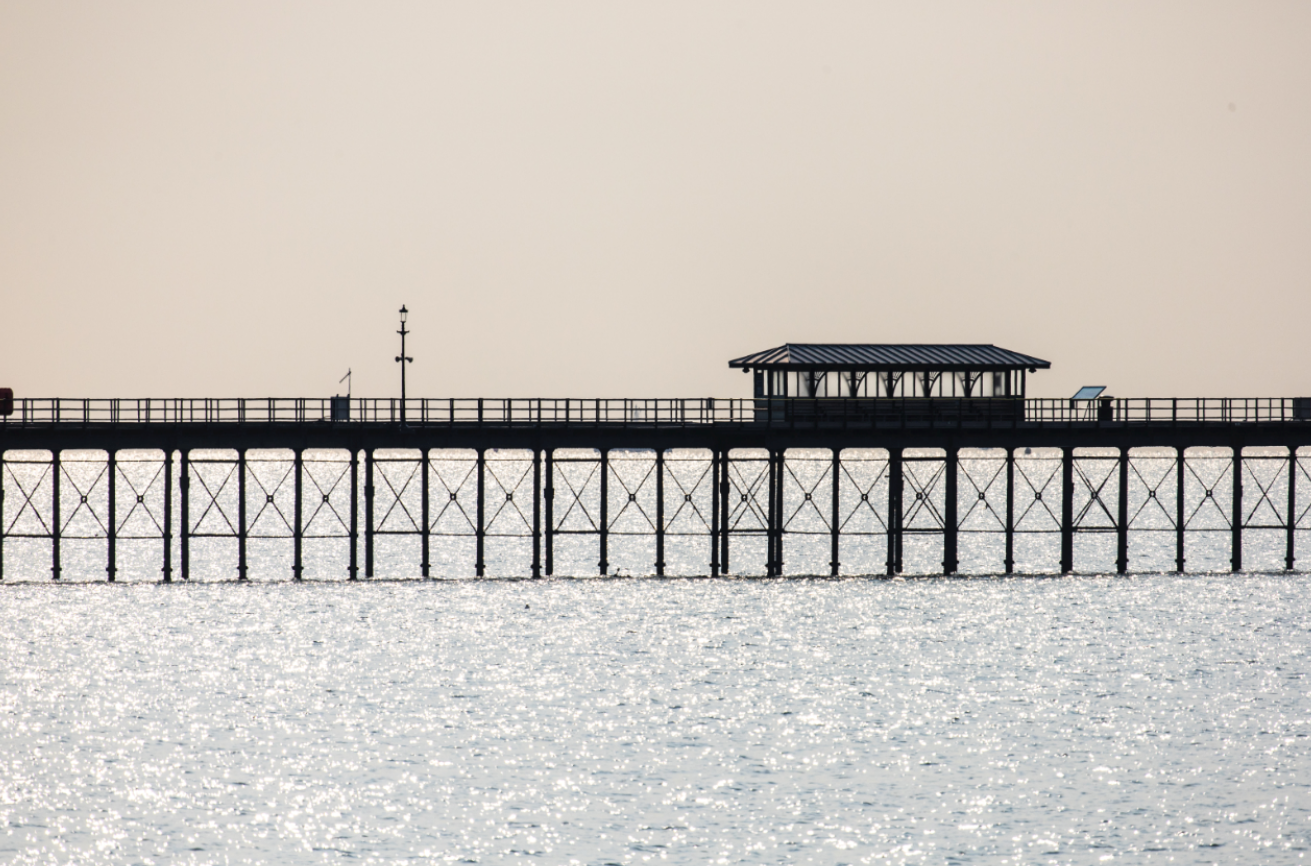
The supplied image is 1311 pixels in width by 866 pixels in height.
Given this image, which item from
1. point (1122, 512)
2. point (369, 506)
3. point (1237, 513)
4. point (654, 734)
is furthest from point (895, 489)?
point (654, 734)

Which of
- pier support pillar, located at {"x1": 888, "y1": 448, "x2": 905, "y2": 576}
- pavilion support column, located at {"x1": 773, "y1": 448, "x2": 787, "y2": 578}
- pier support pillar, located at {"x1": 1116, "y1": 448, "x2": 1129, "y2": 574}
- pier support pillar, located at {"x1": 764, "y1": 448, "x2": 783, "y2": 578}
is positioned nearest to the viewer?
pier support pillar, located at {"x1": 764, "y1": 448, "x2": 783, "y2": 578}

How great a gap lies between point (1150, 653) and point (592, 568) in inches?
1500

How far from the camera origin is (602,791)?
30.9 meters

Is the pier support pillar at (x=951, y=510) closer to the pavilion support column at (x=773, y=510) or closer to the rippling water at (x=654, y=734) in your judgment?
the rippling water at (x=654, y=734)

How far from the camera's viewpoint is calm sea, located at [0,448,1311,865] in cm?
2773

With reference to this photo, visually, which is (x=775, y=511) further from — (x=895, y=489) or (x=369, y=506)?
(x=369, y=506)

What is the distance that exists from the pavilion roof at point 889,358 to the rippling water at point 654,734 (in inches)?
339

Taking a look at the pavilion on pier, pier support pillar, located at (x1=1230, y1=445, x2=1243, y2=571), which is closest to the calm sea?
pier support pillar, located at (x1=1230, y1=445, x2=1243, y2=571)

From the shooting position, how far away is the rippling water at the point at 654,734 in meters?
27.7

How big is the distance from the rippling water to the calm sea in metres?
0.10

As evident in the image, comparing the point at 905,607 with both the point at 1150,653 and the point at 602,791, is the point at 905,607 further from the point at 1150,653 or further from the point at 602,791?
the point at 602,791

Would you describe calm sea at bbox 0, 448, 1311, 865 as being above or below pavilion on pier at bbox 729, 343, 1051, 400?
below

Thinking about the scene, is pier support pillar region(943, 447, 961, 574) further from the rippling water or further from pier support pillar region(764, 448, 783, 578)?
pier support pillar region(764, 448, 783, 578)

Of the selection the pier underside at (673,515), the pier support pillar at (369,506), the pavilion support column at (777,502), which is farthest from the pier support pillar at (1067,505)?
the pier support pillar at (369,506)
